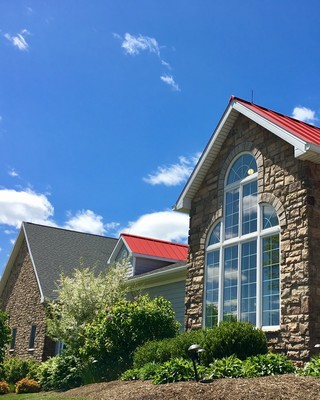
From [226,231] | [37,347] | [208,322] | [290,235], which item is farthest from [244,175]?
[37,347]

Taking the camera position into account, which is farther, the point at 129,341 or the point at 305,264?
the point at 129,341

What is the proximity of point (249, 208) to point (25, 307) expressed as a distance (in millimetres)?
17238

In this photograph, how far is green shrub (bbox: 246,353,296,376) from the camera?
32.0ft

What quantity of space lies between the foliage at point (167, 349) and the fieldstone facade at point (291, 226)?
1.74 m

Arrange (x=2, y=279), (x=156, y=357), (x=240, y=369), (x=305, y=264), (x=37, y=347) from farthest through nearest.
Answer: (x=2, y=279) < (x=37, y=347) < (x=156, y=357) < (x=305, y=264) < (x=240, y=369)

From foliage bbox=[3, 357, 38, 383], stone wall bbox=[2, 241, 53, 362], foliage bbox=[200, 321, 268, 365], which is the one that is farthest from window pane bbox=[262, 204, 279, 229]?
stone wall bbox=[2, 241, 53, 362]

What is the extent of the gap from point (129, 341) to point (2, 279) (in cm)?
1888

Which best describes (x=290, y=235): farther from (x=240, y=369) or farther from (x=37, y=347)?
(x=37, y=347)

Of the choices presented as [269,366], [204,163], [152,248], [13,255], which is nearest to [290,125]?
[204,163]

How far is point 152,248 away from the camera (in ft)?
84.2

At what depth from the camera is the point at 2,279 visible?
31125 mm

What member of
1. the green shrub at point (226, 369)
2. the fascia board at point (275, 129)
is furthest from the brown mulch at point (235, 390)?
the fascia board at point (275, 129)

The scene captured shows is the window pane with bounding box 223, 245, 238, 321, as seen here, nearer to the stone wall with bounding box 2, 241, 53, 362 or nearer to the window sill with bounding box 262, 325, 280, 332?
the window sill with bounding box 262, 325, 280, 332

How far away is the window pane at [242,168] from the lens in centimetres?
1403
